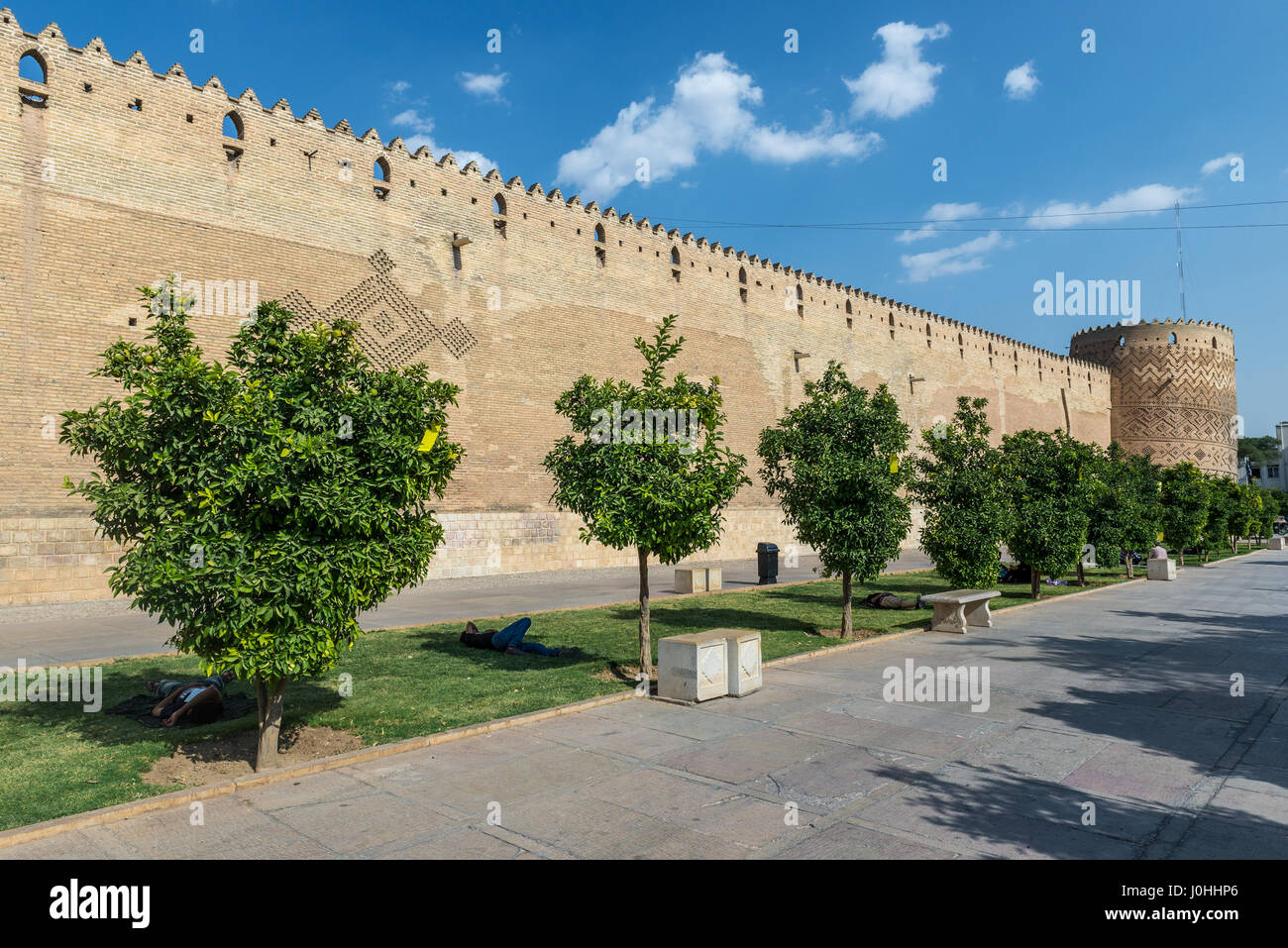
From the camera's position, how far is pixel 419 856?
3.89 m

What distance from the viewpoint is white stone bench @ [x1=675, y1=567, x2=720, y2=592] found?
17891mm

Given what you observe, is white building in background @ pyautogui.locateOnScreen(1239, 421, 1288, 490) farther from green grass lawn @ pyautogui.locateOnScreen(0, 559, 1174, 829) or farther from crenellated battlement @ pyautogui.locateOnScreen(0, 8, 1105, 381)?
green grass lawn @ pyautogui.locateOnScreen(0, 559, 1174, 829)

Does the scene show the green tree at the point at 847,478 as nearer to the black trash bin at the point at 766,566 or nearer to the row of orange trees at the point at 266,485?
the row of orange trees at the point at 266,485

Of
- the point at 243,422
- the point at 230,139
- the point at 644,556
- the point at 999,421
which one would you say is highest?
the point at 230,139

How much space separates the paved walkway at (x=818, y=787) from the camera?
4086mm

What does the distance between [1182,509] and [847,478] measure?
23.3 meters

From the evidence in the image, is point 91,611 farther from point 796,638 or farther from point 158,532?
point 796,638

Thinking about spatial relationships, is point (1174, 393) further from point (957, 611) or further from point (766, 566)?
point (957, 611)

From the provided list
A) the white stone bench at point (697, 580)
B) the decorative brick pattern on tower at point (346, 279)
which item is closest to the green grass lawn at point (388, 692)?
the white stone bench at point (697, 580)

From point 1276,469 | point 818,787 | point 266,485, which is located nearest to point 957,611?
point 818,787

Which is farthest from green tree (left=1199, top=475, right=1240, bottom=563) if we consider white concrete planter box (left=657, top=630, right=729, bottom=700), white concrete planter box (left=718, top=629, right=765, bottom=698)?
white concrete planter box (left=657, top=630, right=729, bottom=700)

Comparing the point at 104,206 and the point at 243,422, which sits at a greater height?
the point at 104,206
